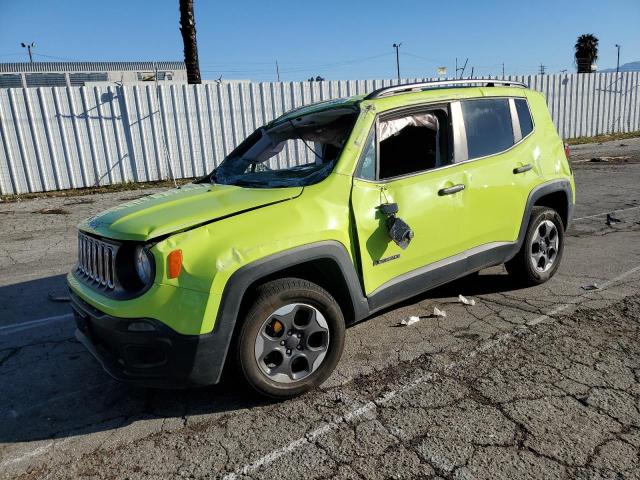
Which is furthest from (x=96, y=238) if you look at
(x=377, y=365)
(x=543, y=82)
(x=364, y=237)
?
(x=543, y=82)

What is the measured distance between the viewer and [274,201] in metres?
2.99

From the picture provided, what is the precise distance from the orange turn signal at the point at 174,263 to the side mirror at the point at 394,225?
1.38 metres

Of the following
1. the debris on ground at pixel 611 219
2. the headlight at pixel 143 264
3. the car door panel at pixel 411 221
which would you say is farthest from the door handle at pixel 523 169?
the debris on ground at pixel 611 219

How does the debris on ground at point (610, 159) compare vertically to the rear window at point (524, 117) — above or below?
below

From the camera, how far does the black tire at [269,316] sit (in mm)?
2795

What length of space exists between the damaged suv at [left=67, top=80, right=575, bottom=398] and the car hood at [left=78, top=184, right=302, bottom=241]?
1 centimetres

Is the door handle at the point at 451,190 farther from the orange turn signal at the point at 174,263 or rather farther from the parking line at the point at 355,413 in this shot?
the orange turn signal at the point at 174,263

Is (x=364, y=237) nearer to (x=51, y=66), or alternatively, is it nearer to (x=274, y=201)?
(x=274, y=201)

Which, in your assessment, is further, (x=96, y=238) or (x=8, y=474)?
(x=96, y=238)

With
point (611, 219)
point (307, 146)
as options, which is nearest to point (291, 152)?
point (307, 146)

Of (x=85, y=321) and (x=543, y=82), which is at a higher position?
(x=543, y=82)

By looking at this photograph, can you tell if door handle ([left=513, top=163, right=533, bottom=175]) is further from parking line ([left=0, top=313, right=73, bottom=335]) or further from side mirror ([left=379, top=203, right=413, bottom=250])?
parking line ([left=0, top=313, right=73, bottom=335])

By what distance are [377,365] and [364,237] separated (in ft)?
3.00

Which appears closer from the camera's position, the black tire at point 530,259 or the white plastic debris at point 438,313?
the white plastic debris at point 438,313
